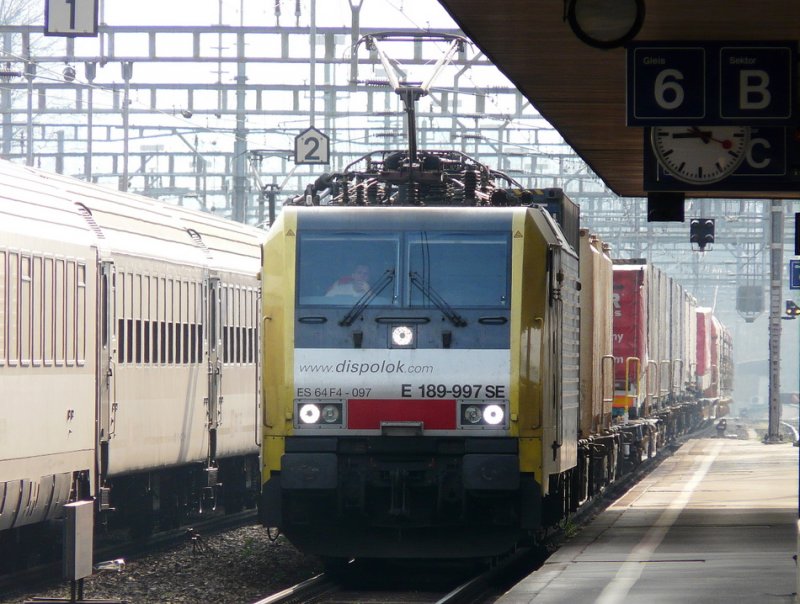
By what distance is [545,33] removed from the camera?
437 inches

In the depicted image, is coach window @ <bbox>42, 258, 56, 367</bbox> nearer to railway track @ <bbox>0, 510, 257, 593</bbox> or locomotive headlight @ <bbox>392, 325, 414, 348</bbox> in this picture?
railway track @ <bbox>0, 510, 257, 593</bbox>

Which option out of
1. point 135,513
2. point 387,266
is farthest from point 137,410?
point 387,266

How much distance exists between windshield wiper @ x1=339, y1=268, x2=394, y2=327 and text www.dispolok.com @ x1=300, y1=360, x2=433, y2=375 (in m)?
0.32

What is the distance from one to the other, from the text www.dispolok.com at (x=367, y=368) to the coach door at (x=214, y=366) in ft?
20.2

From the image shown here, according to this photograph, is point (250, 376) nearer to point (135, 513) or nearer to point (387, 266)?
point (135, 513)

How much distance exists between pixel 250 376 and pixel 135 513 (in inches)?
128

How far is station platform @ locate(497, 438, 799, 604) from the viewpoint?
1200 cm

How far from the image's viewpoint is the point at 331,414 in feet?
44.5

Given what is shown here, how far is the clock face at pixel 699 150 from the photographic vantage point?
10.9 metres

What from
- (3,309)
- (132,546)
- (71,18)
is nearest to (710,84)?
(3,309)

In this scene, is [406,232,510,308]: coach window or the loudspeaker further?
[406,232,510,308]: coach window

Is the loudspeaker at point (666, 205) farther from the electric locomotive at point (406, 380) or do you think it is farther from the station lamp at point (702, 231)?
the station lamp at point (702, 231)

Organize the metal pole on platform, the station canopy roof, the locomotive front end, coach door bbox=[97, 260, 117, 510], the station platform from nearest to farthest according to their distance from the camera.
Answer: the station canopy roof
the station platform
the locomotive front end
coach door bbox=[97, 260, 117, 510]
the metal pole on platform

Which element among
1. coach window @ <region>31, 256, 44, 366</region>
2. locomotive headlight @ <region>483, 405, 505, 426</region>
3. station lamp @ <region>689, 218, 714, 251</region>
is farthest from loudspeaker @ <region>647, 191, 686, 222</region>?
station lamp @ <region>689, 218, 714, 251</region>
